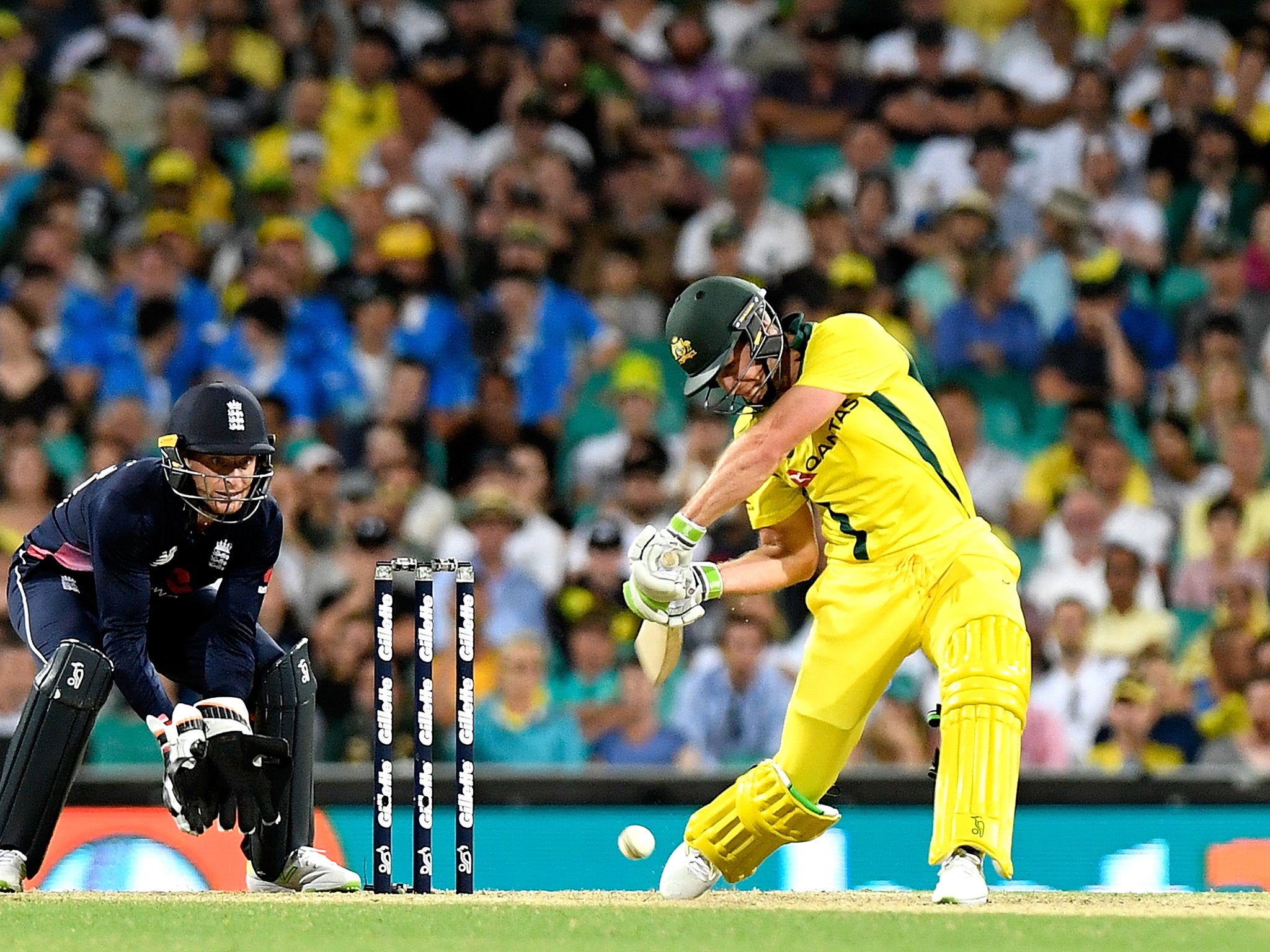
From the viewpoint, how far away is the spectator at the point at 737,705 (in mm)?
10117

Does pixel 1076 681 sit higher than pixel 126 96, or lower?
lower

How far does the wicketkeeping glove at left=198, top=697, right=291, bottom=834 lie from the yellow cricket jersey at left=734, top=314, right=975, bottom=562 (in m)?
1.98

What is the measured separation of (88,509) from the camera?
7.30 meters

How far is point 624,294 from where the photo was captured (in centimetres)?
1300

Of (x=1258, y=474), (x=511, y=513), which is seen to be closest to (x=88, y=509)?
(x=511, y=513)

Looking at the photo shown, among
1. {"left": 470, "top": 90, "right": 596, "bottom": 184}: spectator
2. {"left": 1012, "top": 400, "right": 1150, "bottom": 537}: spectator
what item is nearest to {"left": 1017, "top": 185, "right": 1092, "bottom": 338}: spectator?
{"left": 1012, "top": 400, "right": 1150, "bottom": 537}: spectator

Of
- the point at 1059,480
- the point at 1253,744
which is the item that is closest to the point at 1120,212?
the point at 1059,480

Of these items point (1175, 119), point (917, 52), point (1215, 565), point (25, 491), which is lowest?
point (25, 491)

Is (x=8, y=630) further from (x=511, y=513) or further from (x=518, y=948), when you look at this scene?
(x=518, y=948)

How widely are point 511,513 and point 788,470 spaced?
437 centimetres

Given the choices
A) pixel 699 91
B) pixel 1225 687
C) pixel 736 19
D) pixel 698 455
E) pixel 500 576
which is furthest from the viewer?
pixel 736 19

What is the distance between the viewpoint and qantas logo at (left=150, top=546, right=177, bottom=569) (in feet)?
23.5

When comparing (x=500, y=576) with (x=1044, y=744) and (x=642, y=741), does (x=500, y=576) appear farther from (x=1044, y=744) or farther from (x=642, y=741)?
(x=1044, y=744)

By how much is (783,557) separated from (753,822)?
96 cm
